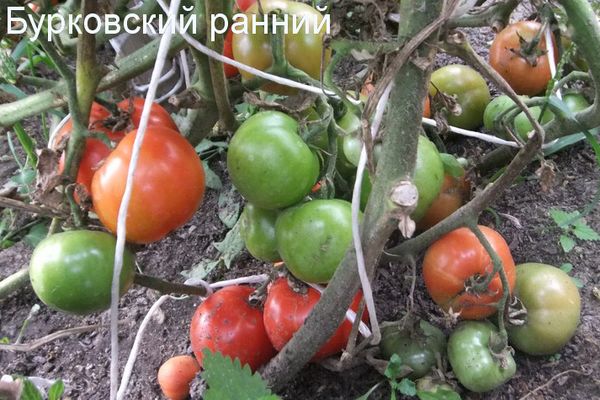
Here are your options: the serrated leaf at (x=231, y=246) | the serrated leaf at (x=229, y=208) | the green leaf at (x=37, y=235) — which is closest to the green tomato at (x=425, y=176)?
the serrated leaf at (x=231, y=246)

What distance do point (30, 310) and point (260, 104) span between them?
901 mm

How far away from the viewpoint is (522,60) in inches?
52.9

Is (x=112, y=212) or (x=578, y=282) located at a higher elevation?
(x=112, y=212)

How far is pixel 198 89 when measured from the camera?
0.92 meters

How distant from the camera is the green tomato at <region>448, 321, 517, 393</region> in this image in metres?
0.96

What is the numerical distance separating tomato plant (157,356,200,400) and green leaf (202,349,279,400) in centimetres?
34

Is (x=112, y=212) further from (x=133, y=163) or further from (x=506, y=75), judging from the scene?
(x=506, y=75)

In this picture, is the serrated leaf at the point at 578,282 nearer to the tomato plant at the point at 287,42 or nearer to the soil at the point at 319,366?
the soil at the point at 319,366

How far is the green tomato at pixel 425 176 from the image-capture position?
0.97 m

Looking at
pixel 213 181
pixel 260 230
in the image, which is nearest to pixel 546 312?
pixel 260 230

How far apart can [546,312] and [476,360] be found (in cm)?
17

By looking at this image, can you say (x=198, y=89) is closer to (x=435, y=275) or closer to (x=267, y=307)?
(x=267, y=307)

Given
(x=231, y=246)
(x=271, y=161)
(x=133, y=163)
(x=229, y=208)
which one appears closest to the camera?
(x=133, y=163)

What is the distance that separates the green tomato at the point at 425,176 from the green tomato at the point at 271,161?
12 centimetres
